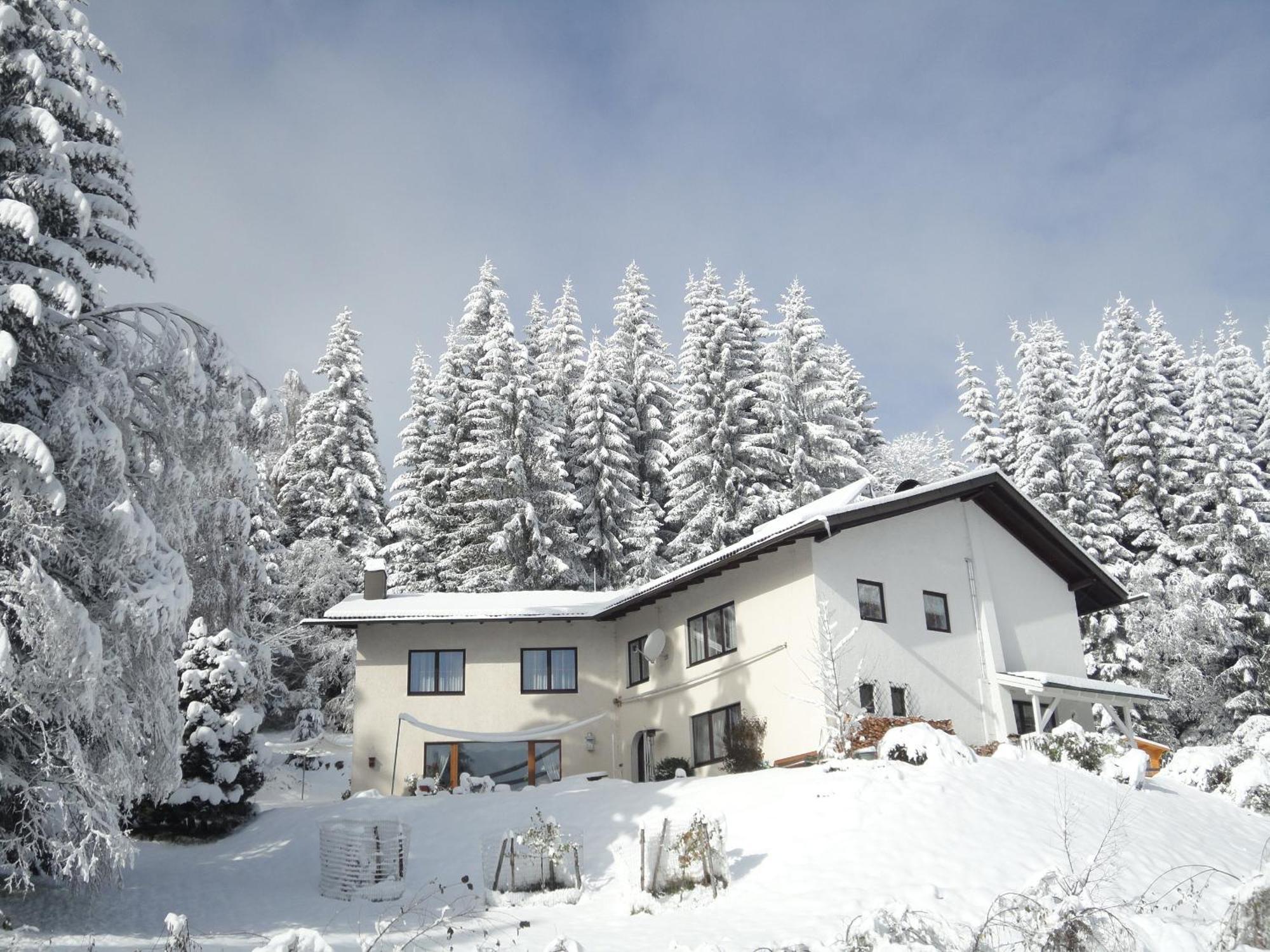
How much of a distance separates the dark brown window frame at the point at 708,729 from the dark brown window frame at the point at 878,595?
3.27m

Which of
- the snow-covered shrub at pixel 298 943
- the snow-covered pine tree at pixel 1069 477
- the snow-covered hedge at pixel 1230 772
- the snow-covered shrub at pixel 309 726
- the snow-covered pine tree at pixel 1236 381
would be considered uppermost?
the snow-covered pine tree at pixel 1236 381

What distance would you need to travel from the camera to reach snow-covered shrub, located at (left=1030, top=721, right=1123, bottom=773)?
1839 cm

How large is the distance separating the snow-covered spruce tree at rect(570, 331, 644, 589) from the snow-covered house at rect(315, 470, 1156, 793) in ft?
25.5

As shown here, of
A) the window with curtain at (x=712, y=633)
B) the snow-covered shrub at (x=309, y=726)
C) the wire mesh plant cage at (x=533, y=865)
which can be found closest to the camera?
the wire mesh plant cage at (x=533, y=865)

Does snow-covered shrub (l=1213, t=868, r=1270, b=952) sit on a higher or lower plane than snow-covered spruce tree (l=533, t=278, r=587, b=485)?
lower

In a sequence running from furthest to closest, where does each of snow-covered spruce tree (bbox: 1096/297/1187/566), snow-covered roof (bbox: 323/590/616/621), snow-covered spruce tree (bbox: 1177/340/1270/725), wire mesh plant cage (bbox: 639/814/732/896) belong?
snow-covered spruce tree (bbox: 1096/297/1187/566) → snow-covered spruce tree (bbox: 1177/340/1270/725) → snow-covered roof (bbox: 323/590/616/621) → wire mesh plant cage (bbox: 639/814/732/896)

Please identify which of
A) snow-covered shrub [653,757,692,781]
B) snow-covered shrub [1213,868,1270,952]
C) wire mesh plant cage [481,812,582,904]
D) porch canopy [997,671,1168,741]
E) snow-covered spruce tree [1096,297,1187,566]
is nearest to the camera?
snow-covered shrub [1213,868,1270,952]

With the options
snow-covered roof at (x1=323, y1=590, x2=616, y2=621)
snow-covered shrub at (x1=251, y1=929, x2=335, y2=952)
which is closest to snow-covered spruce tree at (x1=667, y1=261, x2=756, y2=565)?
snow-covered roof at (x1=323, y1=590, x2=616, y2=621)

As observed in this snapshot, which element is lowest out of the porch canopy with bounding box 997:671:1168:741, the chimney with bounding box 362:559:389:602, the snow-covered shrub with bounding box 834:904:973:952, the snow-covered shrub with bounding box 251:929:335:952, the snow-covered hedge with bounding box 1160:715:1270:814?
the snow-covered shrub with bounding box 834:904:973:952

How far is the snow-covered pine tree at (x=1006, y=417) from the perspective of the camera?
39.4 m

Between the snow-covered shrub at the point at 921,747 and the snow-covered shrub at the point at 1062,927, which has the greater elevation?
the snow-covered shrub at the point at 921,747

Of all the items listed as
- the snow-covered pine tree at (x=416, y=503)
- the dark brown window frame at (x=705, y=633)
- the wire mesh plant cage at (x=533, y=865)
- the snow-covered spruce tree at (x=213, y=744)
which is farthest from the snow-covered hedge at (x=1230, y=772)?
the snow-covered pine tree at (x=416, y=503)

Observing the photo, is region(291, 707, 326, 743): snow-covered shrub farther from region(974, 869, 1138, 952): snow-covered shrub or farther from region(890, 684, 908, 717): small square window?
region(974, 869, 1138, 952): snow-covered shrub

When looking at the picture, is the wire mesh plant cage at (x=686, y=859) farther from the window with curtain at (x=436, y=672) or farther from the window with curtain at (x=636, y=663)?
the window with curtain at (x=436, y=672)
